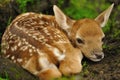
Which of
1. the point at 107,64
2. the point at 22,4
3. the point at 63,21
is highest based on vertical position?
the point at 63,21

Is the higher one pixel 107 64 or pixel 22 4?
pixel 22 4

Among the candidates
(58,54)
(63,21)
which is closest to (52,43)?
(58,54)

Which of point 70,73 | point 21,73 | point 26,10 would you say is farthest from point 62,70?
point 26,10

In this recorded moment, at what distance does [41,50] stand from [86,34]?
1.15 m

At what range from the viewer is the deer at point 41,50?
8141 mm

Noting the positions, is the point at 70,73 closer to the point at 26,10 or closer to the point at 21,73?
the point at 21,73

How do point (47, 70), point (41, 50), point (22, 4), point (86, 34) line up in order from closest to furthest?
point (47, 70)
point (41, 50)
point (86, 34)
point (22, 4)

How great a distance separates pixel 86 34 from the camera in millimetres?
9078

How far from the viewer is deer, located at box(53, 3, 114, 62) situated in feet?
29.3

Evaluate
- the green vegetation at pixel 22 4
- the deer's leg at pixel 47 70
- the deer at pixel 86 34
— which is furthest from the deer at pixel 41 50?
the green vegetation at pixel 22 4

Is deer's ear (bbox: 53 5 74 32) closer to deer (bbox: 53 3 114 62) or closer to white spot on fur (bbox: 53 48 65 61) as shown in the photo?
deer (bbox: 53 3 114 62)

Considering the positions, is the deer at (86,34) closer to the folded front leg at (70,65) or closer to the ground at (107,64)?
the ground at (107,64)

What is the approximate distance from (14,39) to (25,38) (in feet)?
1.12

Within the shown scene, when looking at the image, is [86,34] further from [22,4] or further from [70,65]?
[22,4]
